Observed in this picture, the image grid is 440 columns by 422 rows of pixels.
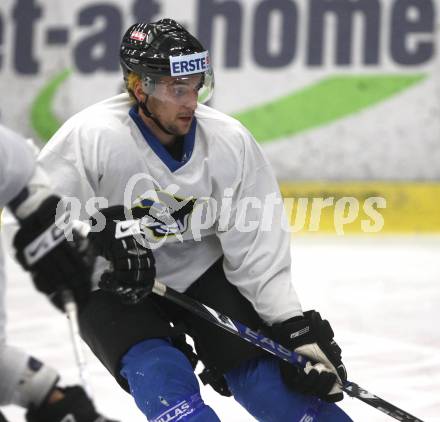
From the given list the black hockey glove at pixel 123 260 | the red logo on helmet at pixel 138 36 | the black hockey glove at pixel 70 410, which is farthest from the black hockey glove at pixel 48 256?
the red logo on helmet at pixel 138 36

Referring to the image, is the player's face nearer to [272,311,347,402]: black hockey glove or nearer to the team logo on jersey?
the team logo on jersey

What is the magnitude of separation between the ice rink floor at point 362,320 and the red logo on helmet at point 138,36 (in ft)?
3.71

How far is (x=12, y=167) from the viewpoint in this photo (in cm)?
197

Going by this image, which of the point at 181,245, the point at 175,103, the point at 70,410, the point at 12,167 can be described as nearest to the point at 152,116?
the point at 175,103

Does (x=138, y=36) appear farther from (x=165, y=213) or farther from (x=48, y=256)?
(x=48, y=256)

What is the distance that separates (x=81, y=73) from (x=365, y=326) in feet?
10.1

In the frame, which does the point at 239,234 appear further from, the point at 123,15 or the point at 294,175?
the point at 123,15

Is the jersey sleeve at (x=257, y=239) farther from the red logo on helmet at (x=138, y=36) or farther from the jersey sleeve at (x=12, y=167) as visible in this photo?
the jersey sleeve at (x=12, y=167)

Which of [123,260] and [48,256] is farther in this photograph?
[123,260]

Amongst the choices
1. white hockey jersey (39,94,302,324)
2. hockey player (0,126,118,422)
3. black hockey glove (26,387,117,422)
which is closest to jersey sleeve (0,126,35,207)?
hockey player (0,126,118,422)

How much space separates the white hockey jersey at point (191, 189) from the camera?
2.68 m

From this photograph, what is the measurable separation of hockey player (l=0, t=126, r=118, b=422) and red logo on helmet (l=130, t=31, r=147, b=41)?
0.81m

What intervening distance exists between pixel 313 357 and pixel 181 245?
0.43 m

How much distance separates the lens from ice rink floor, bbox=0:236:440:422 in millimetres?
3445
